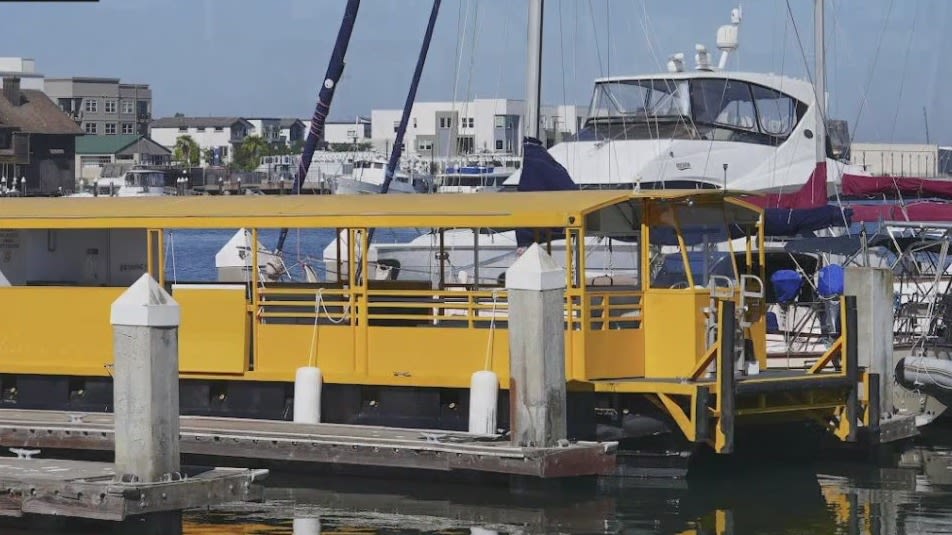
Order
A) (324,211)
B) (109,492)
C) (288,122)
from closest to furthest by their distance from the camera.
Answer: (109,492)
(324,211)
(288,122)

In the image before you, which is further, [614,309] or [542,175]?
[542,175]

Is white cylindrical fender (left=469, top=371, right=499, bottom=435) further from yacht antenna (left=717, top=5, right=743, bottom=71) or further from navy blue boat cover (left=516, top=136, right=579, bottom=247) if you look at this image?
yacht antenna (left=717, top=5, right=743, bottom=71)

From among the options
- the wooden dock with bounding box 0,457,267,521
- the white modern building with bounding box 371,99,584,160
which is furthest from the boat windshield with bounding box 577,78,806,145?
the white modern building with bounding box 371,99,584,160

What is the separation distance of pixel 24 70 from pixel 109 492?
129m

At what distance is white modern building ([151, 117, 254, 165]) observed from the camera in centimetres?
17745

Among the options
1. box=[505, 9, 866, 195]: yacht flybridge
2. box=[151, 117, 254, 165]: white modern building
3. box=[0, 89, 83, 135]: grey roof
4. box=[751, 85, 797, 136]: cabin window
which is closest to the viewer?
box=[505, 9, 866, 195]: yacht flybridge

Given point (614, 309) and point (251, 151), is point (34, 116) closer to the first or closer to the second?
point (251, 151)

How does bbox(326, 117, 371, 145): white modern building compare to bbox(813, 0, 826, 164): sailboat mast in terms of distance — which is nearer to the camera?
bbox(813, 0, 826, 164): sailboat mast

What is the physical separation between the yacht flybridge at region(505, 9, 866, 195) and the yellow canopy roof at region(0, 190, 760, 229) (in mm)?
11771

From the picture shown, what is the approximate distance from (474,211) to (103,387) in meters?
4.97

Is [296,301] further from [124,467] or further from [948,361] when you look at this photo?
[948,361]

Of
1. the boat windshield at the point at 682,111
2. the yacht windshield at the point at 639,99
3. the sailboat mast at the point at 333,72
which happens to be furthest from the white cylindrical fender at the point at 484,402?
the yacht windshield at the point at 639,99

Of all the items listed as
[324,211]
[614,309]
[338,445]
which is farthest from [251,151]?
[338,445]

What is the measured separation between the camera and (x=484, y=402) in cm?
1822
